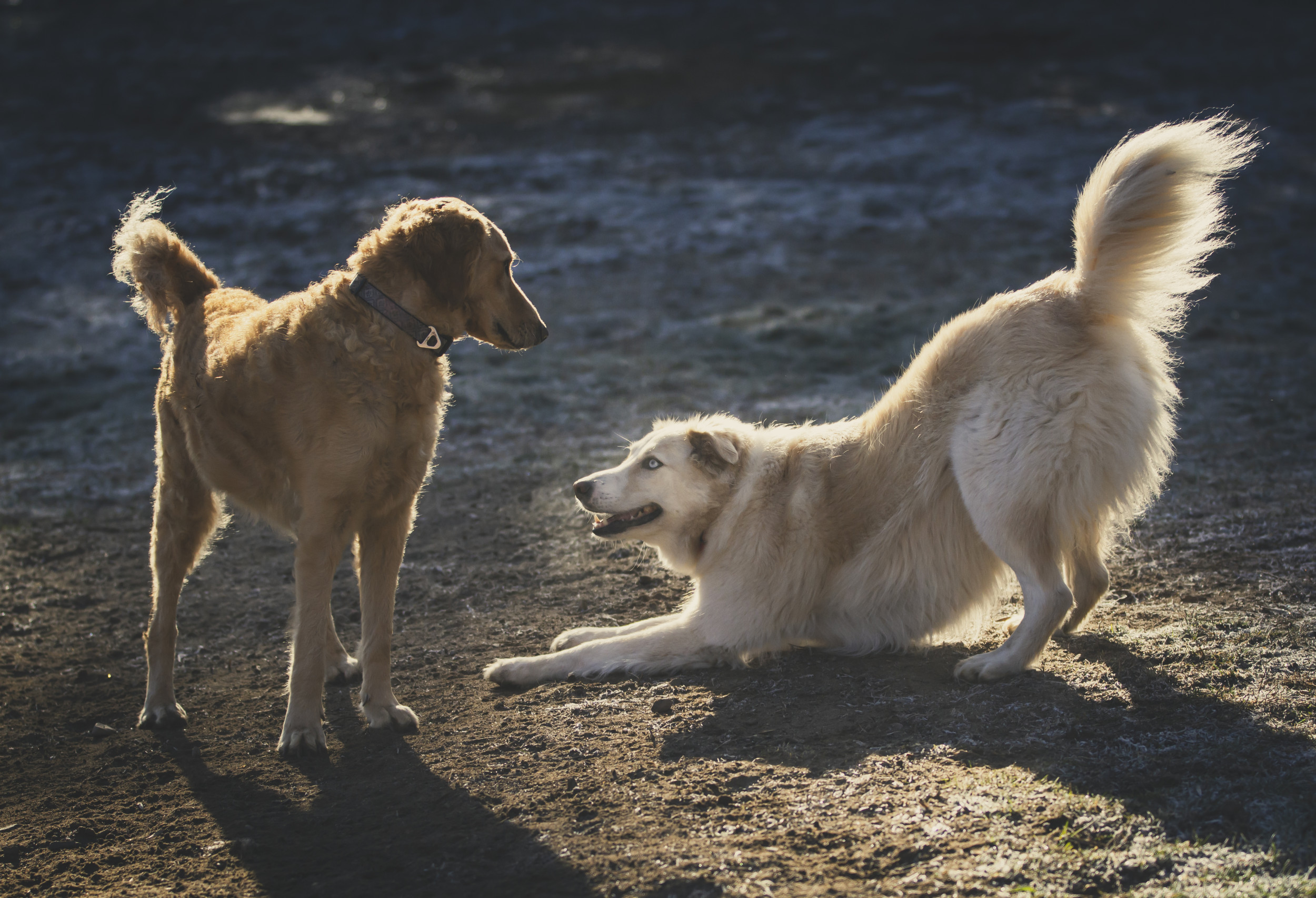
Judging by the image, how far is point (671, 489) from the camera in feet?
15.5

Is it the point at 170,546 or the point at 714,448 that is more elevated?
the point at 714,448

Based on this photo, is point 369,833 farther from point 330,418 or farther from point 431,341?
point 431,341

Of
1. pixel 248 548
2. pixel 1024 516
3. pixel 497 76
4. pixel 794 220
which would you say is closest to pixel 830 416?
pixel 1024 516

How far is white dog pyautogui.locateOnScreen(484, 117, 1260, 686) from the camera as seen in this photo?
13.1 ft

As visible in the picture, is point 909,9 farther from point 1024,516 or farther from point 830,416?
point 1024,516

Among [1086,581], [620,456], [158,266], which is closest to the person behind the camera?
[1086,581]

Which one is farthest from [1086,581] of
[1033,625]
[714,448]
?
[714,448]

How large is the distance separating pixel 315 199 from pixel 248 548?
8.73 meters

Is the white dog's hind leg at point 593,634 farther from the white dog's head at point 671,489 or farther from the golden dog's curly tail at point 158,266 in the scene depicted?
the golden dog's curly tail at point 158,266

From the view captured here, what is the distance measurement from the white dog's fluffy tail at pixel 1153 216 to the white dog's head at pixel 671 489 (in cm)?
Answer: 174

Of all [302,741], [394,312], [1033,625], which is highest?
[394,312]

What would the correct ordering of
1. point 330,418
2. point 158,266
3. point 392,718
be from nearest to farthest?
point 330,418 → point 392,718 → point 158,266

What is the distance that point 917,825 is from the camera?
9.57ft

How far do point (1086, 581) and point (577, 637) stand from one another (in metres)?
2.28
